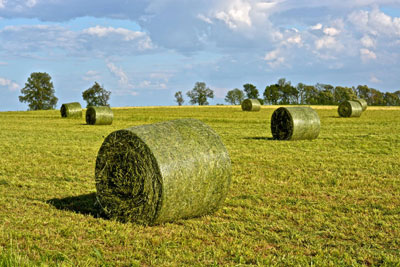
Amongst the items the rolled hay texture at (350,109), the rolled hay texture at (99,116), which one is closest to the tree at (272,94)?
the rolled hay texture at (350,109)

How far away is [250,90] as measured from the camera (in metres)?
135

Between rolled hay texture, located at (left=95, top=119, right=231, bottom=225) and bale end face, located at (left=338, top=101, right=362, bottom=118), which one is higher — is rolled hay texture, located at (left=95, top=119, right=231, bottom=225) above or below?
below

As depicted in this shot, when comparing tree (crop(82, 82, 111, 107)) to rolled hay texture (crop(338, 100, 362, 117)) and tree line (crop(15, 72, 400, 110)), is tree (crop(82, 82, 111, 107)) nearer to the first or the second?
tree line (crop(15, 72, 400, 110))

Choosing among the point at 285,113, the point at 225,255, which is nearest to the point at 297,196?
the point at 225,255

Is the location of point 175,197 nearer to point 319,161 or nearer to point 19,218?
point 19,218

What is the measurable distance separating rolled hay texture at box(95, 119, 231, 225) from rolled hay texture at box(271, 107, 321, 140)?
41.3 feet

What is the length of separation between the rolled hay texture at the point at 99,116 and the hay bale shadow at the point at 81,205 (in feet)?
76.2

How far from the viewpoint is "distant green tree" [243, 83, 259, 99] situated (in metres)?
134

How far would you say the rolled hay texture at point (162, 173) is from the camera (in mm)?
6891

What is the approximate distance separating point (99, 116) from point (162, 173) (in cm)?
2583

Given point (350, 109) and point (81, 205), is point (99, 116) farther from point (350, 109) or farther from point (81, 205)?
point (81, 205)

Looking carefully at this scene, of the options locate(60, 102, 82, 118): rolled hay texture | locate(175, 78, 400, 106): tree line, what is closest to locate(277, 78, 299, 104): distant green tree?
locate(175, 78, 400, 106): tree line

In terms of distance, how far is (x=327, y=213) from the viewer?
7.53m

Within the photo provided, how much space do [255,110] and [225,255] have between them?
48643 mm
